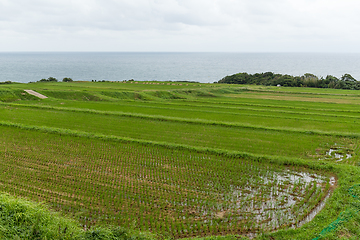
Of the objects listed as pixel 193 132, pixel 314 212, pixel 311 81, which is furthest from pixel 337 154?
pixel 311 81

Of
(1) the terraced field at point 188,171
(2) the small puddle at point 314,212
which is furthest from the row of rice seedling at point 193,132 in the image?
(2) the small puddle at point 314,212

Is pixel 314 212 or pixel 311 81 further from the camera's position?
pixel 311 81

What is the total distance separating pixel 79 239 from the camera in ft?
23.6

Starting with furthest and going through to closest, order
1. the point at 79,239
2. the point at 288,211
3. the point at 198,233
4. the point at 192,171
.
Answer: the point at 192,171, the point at 288,211, the point at 198,233, the point at 79,239

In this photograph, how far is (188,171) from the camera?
1268 centimetres

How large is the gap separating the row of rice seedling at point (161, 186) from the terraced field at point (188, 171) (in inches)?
1.8

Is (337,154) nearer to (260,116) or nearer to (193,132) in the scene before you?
(193,132)

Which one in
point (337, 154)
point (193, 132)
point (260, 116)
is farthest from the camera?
point (260, 116)

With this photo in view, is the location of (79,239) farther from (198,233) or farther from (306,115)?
(306,115)

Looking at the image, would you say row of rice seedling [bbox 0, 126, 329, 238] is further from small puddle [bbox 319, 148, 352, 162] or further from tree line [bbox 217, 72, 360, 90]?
tree line [bbox 217, 72, 360, 90]

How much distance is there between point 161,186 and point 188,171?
210 centimetres

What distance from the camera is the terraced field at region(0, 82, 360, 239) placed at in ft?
29.1

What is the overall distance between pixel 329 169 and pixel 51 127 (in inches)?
780

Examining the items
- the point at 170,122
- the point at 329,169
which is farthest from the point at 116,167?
the point at 329,169
